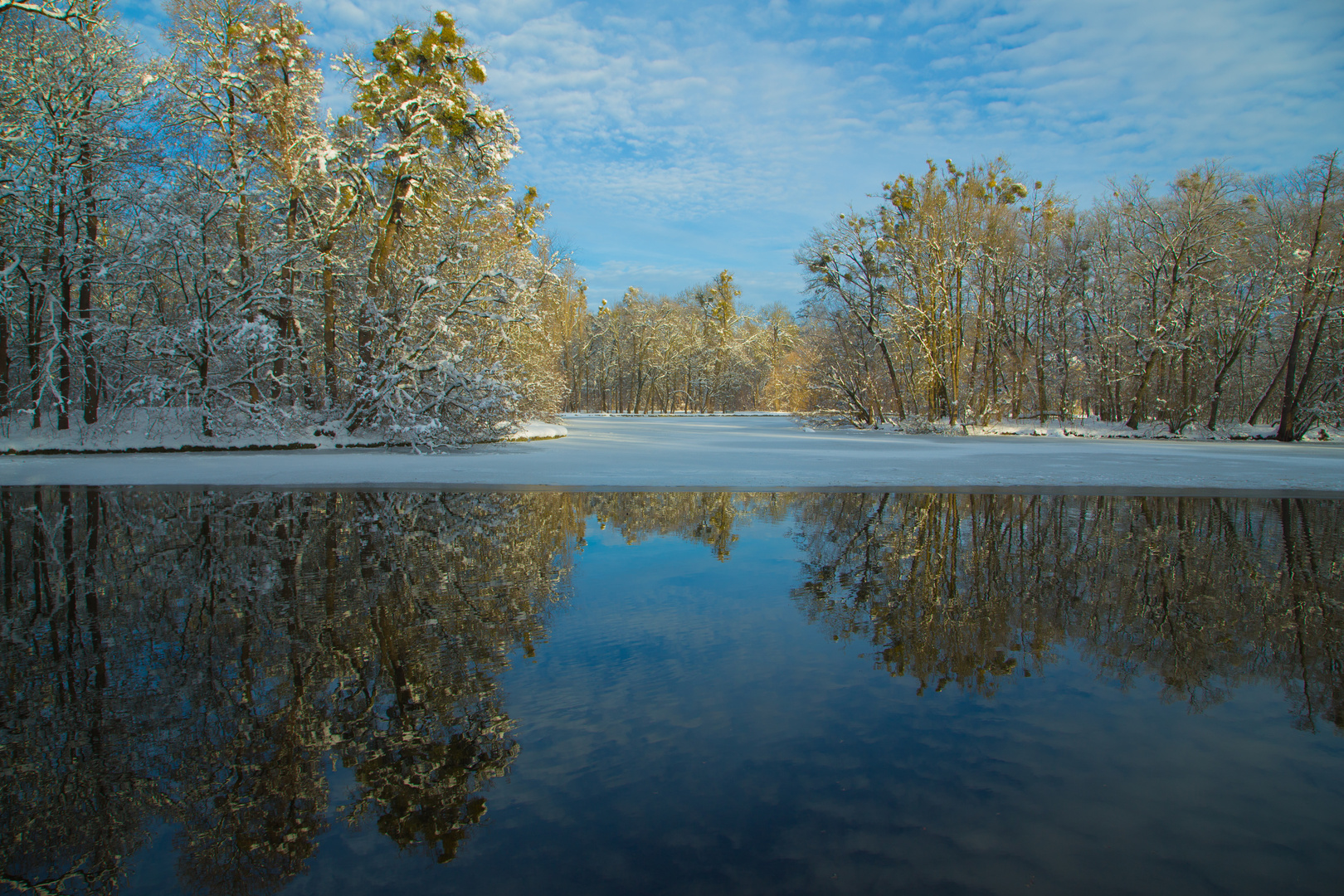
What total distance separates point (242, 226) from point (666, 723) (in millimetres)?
25213

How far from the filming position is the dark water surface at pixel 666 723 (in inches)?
95.2

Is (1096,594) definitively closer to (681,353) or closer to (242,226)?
(242,226)

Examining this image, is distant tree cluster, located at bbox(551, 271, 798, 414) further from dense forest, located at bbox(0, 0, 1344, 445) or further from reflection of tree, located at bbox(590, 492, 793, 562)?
reflection of tree, located at bbox(590, 492, 793, 562)

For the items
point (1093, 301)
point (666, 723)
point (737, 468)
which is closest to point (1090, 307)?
point (1093, 301)

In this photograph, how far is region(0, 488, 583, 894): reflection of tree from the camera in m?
2.57

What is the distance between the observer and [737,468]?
1586 centimetres

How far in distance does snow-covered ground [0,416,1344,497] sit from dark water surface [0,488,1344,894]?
20.5 ft

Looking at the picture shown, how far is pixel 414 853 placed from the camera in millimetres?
2461

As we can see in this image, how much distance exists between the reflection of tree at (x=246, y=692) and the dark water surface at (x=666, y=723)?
0.07ft

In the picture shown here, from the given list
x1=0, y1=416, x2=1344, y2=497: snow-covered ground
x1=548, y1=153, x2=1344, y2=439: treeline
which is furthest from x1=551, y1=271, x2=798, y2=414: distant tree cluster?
x1=0, y1=416, x2=1344, y2=497: snow-covered ground

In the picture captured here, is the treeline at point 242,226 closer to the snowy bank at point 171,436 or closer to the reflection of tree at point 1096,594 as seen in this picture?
the snowy bank at point 171,436

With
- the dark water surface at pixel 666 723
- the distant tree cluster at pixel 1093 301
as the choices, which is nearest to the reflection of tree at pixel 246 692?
the dark water surface at pixel 666 723

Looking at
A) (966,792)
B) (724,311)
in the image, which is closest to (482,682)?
(966,792)

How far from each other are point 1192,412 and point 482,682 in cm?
3770
